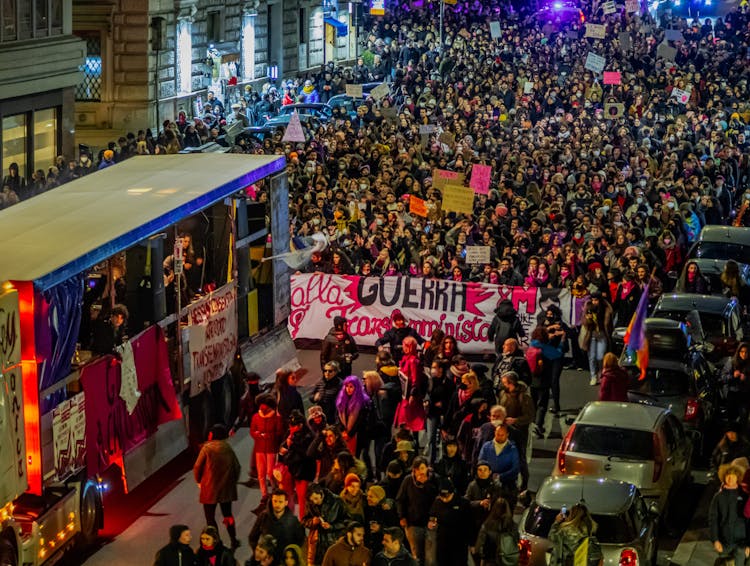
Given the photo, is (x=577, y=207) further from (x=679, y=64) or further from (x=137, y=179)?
(x=679, y=64)

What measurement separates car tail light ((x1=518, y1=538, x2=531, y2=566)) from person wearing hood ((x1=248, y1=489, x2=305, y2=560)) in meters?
1.81

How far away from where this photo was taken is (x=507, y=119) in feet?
135

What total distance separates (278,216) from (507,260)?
4451 millimetres

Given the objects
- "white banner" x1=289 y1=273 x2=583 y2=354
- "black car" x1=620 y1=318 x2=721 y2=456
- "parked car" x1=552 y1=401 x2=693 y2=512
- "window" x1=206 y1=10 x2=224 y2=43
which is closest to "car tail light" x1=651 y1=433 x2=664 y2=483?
"parked car" x1=552 y1=401 x2=693 y2=512

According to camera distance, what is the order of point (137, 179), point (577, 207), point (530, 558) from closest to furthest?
point (530, 558)
point (137, 179)
point (577, 207)

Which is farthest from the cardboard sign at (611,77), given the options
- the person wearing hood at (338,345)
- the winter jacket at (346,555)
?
the winter jacket at (346,555)

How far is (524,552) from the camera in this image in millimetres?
13672

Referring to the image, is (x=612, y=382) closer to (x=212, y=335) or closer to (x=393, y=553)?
(x=212, y=335)

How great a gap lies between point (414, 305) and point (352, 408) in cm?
687

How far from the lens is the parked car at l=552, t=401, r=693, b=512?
51.2 feet

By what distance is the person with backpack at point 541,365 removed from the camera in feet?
A: 61.1

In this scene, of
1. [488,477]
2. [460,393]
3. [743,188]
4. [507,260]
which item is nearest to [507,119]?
A: [743,188]

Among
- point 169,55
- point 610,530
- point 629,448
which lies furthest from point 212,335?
point 169,55

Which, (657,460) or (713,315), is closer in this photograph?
(657,460)
